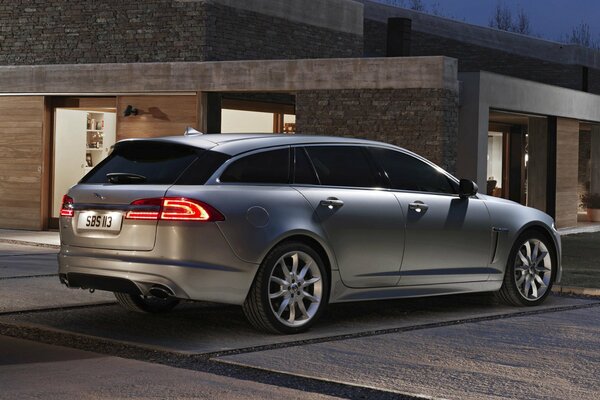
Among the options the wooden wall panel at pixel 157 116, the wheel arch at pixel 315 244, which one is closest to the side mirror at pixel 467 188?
the wheel arch at pixel 315 244

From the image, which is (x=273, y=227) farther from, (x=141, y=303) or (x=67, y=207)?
(x=141, y=303)

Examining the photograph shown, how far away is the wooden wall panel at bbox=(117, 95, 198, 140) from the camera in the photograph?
21.9m

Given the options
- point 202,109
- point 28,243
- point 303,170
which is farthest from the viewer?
point 202,109

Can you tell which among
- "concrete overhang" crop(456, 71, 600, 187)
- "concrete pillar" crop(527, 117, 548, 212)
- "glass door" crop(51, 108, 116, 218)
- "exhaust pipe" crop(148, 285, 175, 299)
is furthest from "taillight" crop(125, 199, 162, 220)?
"concrete pillar" crop(527, 117, 548, 212)

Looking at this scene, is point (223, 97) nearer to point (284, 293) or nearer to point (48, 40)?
point (48, 40)

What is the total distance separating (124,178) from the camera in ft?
30.4

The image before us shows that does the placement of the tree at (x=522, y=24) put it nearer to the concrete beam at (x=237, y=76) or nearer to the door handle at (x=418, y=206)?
the concrete beam at (x=237, y=76)

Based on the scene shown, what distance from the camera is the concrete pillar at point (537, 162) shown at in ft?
86.0

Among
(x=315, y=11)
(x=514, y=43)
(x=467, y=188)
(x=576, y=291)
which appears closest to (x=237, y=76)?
(x=315, y=11)

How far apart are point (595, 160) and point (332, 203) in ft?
75.9

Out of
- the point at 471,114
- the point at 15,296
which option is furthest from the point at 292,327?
the point at 471,114

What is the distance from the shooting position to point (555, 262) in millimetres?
11531

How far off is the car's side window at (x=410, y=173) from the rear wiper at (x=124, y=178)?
7.09 feet

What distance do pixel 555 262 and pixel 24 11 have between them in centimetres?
1797
